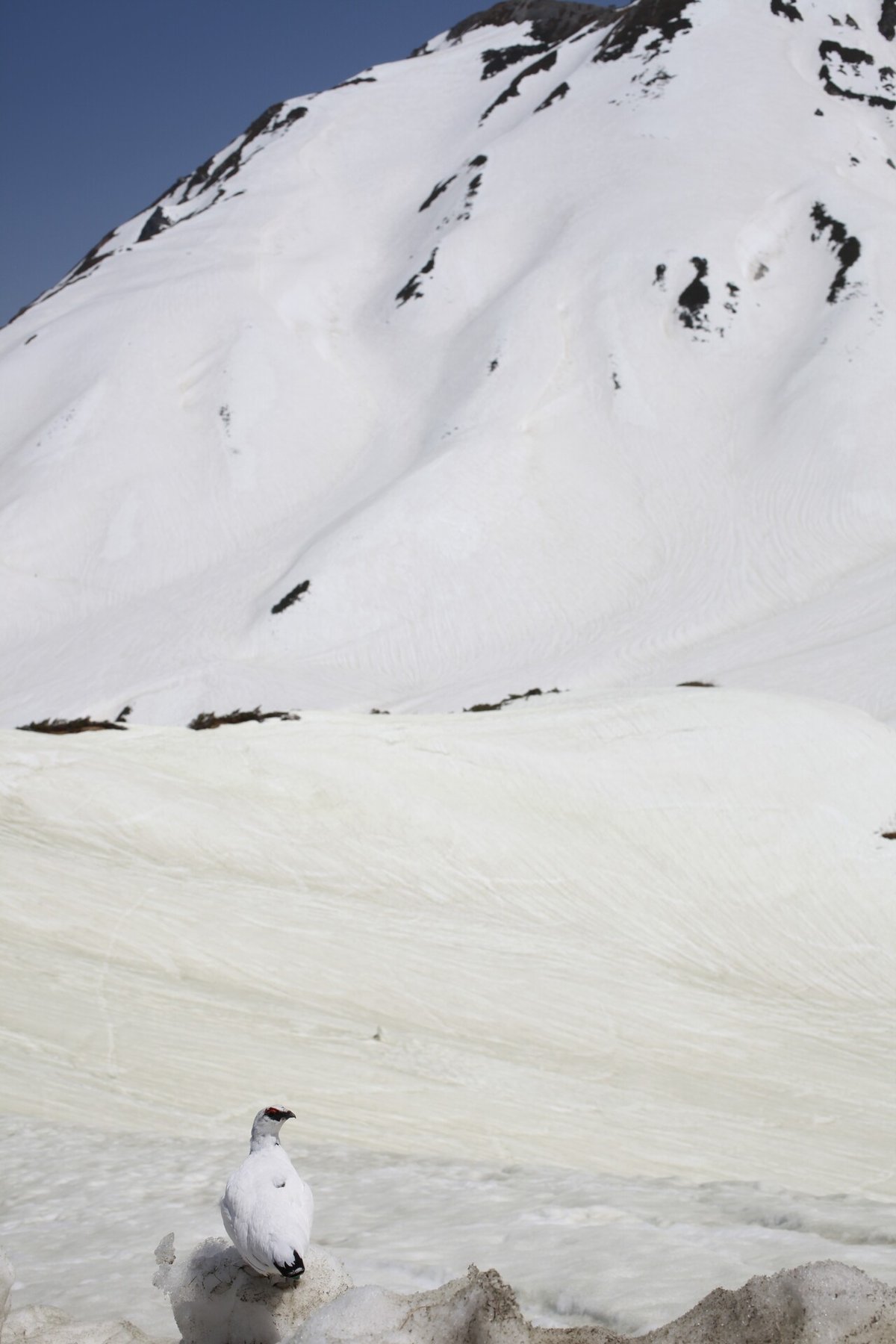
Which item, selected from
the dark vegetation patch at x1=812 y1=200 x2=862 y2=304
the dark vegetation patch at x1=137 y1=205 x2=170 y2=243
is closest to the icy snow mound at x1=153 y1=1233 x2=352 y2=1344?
the dark vegetation patch at x1=812 y1=200 x2=862 y2=304

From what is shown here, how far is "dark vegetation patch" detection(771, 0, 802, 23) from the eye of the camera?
239ft

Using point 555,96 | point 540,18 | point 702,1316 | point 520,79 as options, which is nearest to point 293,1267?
point 702,1316

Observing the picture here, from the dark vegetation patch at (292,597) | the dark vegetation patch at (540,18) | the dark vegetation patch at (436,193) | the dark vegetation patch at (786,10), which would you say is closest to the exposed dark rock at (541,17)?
the dark vegetation patch at (540,18)

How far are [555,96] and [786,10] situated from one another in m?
16.1

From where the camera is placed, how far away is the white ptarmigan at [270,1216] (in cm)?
380

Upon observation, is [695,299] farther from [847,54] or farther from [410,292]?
A: [847,54]

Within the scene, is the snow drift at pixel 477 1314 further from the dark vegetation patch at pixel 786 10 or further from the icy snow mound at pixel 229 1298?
the dark vegetation patch at pixel 786 10

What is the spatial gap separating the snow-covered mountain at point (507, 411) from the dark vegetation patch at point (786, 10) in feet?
1.06

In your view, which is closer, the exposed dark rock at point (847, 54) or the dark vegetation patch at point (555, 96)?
the exposed dark rock at point (847, 54)

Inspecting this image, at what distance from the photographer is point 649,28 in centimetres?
7169

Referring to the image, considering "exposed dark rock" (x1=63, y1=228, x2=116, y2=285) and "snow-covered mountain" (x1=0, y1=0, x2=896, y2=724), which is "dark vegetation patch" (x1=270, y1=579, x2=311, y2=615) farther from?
"exposed dark rock" (x1=63, y1=228, x2=116, y2=285)

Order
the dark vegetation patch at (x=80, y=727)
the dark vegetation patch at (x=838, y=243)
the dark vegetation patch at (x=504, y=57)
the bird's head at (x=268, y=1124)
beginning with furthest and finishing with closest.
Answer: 1. the dark vegetation patch at (x=504, y=57)
2. the dark vegetation patch at (x=838, y=243)
3. the dark vegetation patch at (x=80, y=727)
4. the bird's head at (x=268, y=1124)

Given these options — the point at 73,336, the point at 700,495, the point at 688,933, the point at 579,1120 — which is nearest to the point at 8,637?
the point at 73,336

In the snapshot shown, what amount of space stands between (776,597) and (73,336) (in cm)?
3900
